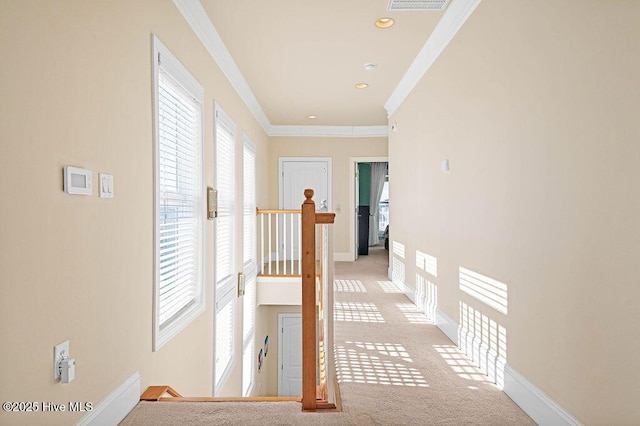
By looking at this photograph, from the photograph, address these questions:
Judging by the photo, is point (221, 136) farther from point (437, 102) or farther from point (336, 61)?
point (437, 102)

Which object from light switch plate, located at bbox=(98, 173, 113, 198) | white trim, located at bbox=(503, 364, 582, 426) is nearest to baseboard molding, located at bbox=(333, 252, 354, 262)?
white trim, located at bbox=(503, 364, 582, 426)

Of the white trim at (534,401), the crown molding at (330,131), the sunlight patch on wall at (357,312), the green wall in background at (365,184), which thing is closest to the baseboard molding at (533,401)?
the white trim at (534,401)

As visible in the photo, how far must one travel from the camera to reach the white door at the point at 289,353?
770 centimetres

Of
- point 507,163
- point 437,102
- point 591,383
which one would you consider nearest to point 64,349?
point 591,383

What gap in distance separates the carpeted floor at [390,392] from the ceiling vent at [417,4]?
8.83 ft

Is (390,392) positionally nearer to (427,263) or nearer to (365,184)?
(427,263)

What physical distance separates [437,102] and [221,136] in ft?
7.29

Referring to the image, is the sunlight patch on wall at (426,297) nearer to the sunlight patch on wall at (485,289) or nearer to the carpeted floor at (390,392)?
the carpeted floor at (390,392)

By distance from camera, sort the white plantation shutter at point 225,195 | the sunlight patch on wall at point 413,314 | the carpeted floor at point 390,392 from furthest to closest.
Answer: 1. the white plantation shutter at point 225,195
2. the sunlight patch on wall at point 413,314
3. the carpeted floor at point 390,392

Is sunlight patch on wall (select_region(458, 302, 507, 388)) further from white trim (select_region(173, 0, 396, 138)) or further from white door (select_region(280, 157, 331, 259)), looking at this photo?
white door (select_region(280, 157, 331, 259))

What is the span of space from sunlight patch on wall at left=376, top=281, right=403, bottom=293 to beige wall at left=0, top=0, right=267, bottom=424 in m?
3.38

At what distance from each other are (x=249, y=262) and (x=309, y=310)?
3742 mm

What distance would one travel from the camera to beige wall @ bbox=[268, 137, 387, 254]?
7809mm

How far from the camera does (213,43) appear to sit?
365 cm
